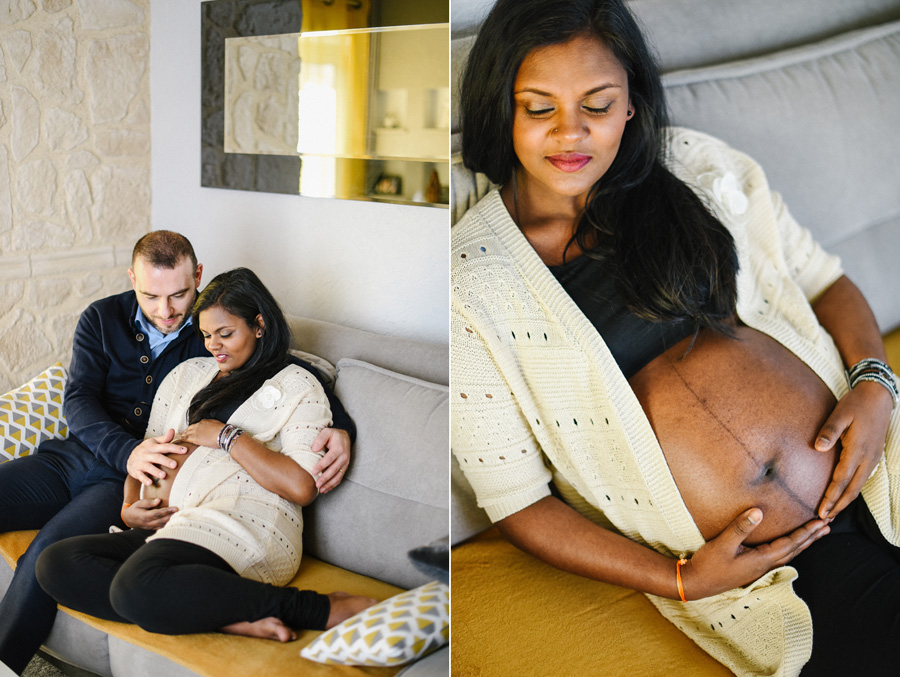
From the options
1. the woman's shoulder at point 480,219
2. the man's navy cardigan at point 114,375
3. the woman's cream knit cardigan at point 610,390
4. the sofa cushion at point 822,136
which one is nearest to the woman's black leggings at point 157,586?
the man's navy cardigan at point 114,375

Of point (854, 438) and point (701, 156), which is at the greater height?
point (701, 156)

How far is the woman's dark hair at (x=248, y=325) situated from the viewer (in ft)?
2.80

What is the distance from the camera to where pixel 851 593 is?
76 centimetres

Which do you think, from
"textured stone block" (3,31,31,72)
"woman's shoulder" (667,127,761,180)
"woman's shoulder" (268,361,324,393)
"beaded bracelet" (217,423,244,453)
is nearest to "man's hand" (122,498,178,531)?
"beaded bracelet" (217,423,244,453)

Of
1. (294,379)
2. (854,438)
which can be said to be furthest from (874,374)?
(294,379)

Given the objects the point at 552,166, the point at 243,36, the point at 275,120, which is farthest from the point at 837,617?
the point at 243,36

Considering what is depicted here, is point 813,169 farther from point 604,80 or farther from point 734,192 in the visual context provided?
point 604,80

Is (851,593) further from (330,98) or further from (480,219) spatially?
(330,98)

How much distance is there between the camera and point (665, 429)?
813mm

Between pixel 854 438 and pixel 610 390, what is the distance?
0.29m

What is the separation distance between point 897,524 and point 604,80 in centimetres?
65

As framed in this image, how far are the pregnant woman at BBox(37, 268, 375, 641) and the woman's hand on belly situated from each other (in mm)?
458

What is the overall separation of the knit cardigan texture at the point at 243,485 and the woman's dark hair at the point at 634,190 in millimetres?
457

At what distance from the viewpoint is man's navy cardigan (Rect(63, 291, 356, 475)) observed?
85 cm
